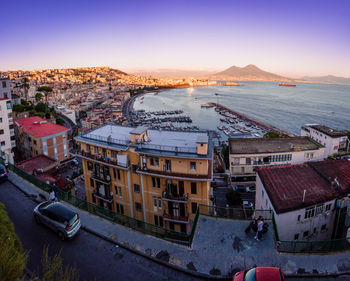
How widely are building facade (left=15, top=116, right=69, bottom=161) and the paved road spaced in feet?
54.6

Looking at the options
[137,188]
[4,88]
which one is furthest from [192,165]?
[4,88]

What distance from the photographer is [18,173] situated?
30.4ft

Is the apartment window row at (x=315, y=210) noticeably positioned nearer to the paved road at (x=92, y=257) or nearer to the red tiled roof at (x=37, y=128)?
the paved road at (x=92, y=257)

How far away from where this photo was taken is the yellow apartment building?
976cm

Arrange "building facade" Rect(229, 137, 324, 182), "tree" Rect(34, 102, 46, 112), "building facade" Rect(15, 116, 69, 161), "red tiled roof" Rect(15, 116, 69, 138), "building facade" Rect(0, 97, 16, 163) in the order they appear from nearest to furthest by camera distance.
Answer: "building facade" Rect(0, 97, 16, 163)
"building facade" Rect(229, 137, 324, 182)
"building facade" Rect(15, 116, 69, 161)
"red tiled roof" Rect(15, 116, 69, 138)
"tree" Rect(34, 102, 46, 112)

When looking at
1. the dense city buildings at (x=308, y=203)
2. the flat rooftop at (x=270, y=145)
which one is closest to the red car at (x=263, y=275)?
the dense city buildings at (x=308, y=203)

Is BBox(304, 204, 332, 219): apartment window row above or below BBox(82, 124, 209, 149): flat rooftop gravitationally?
below

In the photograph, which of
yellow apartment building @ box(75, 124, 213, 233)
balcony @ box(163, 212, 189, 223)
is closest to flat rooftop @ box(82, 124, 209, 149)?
yellow apartment building @ box(75, 124, 213, 233)

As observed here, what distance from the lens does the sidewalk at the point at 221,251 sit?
4469 mm

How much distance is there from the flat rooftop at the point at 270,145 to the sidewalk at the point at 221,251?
45.6ft

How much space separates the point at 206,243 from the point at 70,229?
3.06m

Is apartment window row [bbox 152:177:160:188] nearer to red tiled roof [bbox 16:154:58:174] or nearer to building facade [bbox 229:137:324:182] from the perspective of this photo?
red tiled roof [bbox 16:154:58:174]

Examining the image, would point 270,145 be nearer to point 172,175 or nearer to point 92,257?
point 172,175

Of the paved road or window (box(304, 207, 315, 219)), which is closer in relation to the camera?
the paved road
